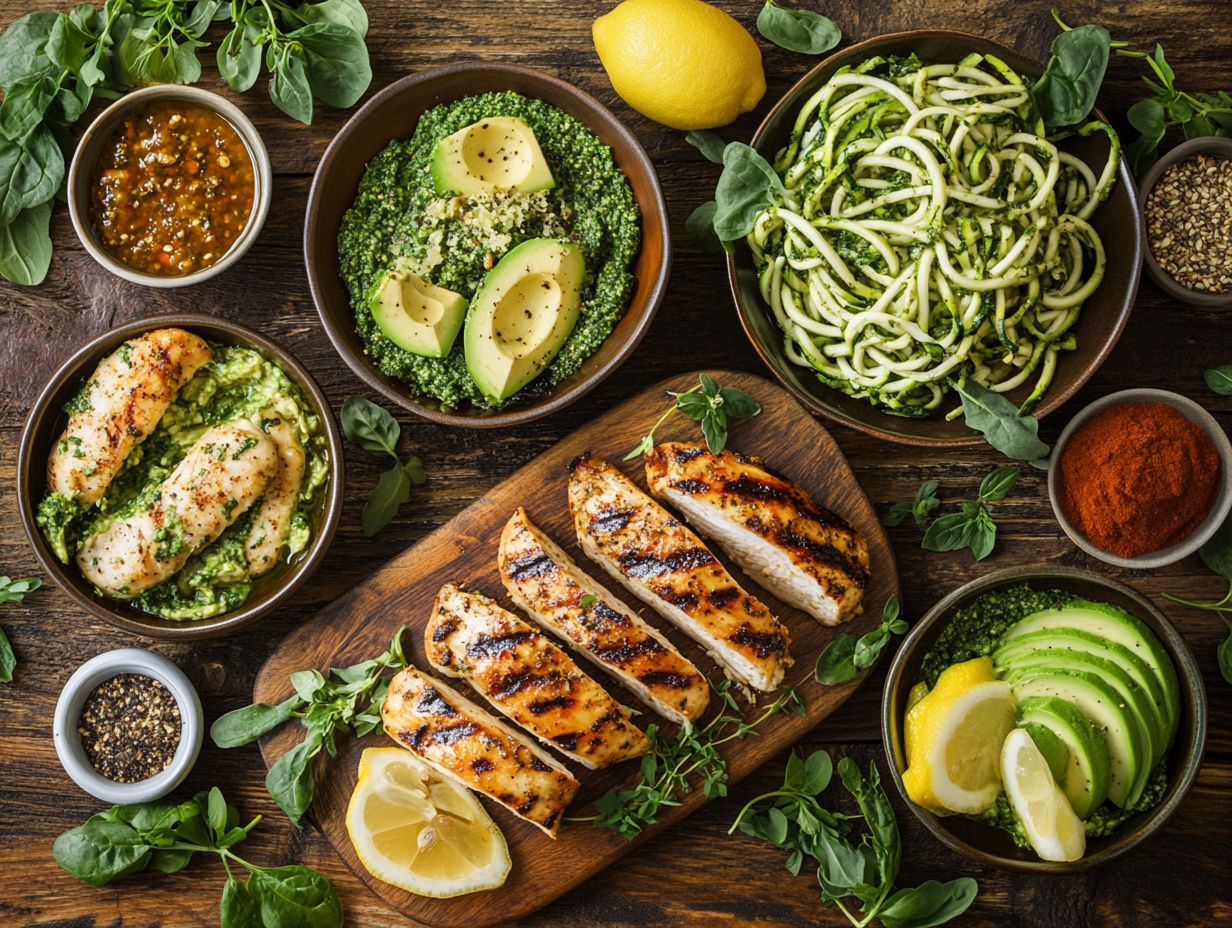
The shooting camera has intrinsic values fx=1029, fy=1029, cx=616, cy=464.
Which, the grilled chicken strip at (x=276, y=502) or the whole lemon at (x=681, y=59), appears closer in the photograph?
the whole lemon at (x=681, y=59)

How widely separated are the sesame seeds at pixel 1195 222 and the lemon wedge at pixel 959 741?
150 cm

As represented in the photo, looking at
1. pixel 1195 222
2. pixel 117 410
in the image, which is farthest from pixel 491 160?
pixel 1195 222

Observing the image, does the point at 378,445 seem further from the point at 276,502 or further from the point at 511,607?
the point at 511,607

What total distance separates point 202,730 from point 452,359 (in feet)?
5.04

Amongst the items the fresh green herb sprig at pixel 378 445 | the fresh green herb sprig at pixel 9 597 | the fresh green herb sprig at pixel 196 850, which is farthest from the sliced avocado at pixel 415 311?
the fresh green herb sprig at pixel 196 850

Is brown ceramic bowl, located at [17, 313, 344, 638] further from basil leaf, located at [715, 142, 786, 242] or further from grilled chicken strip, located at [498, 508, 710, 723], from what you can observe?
basil leaf, located at [715, 142, 786, 242]

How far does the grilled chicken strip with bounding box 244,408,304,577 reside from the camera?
3311mm

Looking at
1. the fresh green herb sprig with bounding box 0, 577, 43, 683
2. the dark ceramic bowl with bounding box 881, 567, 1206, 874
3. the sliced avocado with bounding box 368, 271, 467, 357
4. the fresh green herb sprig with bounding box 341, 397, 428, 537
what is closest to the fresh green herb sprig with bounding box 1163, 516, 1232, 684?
the dark ceramic bowl with bounding box 881, 567, 1206, 874

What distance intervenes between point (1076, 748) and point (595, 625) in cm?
156

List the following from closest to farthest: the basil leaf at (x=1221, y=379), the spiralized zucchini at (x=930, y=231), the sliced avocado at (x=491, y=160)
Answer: the spiralized zucchini at (x=930, y=231) < the sliced avocado at (x=491, y=160) < the basil leaf at (x=1221, y=379)

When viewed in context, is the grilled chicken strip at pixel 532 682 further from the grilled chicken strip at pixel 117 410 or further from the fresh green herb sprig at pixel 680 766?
the grilled chicken strip at pixel 117 410

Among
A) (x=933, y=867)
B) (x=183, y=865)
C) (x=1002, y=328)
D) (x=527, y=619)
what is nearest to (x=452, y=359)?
(x=527, y=619)

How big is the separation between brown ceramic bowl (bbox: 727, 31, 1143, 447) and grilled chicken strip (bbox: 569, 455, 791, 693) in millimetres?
622

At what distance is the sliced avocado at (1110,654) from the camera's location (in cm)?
326
